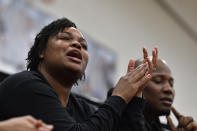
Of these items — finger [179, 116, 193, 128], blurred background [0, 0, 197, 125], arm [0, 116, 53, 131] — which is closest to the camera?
arm [0, 116, 53, 131]

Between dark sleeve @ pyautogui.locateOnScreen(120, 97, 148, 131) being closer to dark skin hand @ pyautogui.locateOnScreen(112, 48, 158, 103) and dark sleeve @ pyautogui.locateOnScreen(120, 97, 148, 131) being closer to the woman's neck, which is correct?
dark skin hand @ pyautogui.locateOnScreen(112, 48, 158, 103)

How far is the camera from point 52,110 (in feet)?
2.64

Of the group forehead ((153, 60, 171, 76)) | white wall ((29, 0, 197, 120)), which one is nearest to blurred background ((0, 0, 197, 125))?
white wall ((29, 0, 197, 120))

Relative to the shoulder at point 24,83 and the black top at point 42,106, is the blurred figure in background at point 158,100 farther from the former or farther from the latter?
the shoulder at point 24,83

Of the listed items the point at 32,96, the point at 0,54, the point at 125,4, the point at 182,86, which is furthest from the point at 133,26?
the point at 32,96

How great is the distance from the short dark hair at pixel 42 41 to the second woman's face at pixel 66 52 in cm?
2

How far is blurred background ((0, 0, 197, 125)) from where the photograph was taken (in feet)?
8.97

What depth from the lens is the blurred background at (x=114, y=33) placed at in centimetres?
273

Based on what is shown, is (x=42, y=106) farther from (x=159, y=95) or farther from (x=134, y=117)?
(x=159, y=95)

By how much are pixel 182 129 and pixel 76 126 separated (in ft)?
2.42

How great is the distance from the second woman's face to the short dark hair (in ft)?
0.06

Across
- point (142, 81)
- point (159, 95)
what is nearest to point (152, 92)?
point (159, 95)

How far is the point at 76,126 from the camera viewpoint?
801 millimetres

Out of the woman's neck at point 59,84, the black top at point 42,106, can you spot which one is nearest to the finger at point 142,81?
the black top at point 42,106
